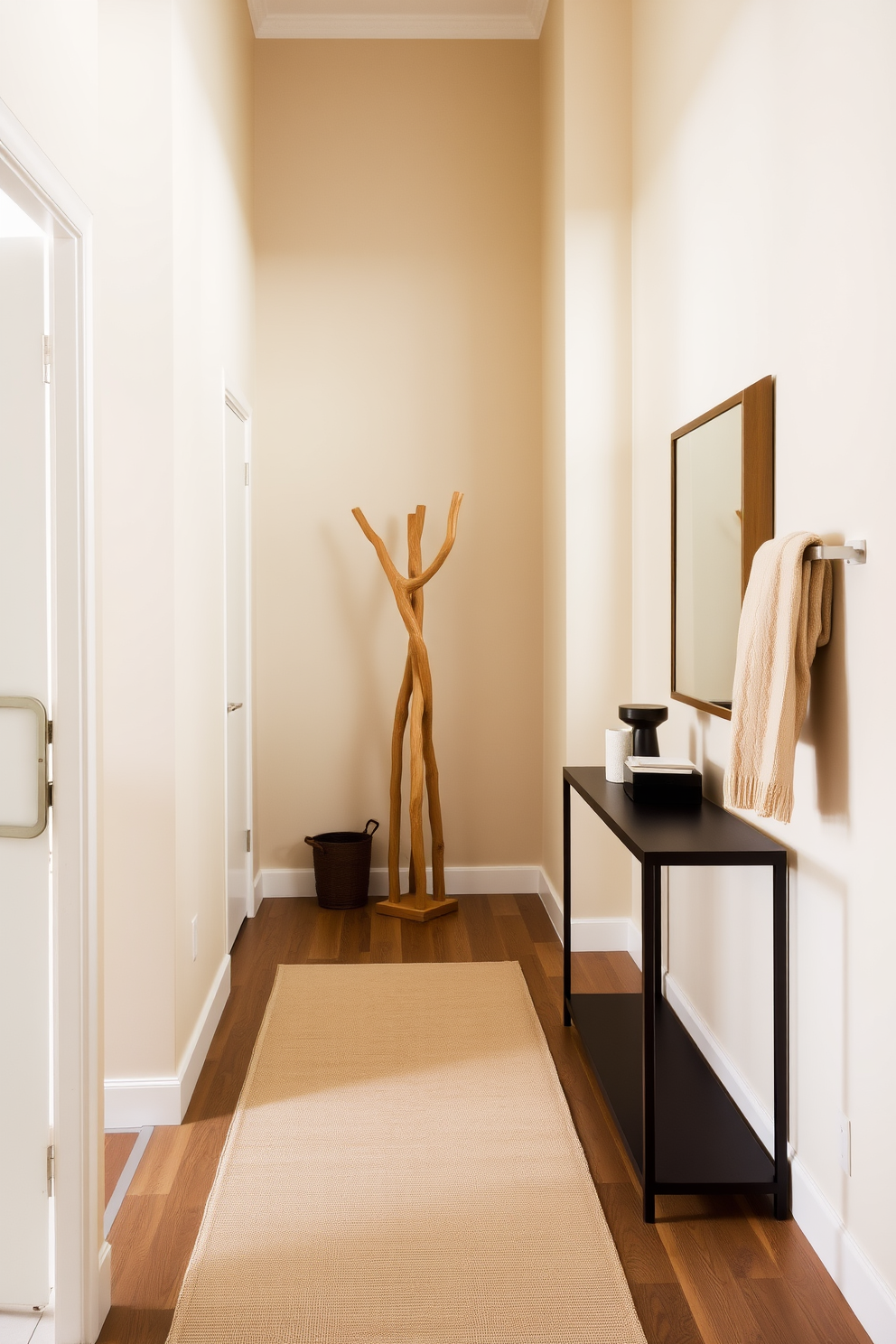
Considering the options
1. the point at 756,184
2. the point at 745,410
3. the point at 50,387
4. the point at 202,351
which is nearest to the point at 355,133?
the point at 202,351

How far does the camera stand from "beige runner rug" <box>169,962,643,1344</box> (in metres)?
1.63

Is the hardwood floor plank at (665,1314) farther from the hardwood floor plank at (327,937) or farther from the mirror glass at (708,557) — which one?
the hardwood floor plank at (327,937)

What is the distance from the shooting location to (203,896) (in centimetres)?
269

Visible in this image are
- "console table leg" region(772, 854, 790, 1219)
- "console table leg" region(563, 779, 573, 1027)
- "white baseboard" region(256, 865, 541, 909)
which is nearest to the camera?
"console table leg" region(772, 854, 790, 1219)

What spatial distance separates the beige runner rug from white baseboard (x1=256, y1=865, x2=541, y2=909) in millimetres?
1185

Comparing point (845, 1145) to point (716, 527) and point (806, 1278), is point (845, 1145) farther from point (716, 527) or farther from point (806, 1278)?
point (716, 527)

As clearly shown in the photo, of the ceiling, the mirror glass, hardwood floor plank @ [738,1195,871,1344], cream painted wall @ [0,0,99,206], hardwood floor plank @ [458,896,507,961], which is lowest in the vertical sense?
hardwood floor plank @ [738,1195,871,1344]

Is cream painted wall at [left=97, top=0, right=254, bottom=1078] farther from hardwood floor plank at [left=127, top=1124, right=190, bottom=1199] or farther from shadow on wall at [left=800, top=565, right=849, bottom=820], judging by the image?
shadow on wall at [left=800, top=565, right=849, bottom=820]

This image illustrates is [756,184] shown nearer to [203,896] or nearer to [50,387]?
[50,387]

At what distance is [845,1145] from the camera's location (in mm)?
1694

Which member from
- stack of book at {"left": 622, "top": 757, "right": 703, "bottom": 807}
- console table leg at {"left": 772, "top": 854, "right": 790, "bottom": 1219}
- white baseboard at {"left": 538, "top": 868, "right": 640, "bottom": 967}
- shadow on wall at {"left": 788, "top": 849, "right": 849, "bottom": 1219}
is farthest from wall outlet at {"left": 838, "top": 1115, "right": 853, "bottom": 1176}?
white baseboard at {"left": 538, "top": 868, "right": 640, "bottom": 967}

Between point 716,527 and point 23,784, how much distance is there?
1.67 m

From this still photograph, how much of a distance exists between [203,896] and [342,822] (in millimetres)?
1436

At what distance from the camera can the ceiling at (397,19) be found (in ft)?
12.7
